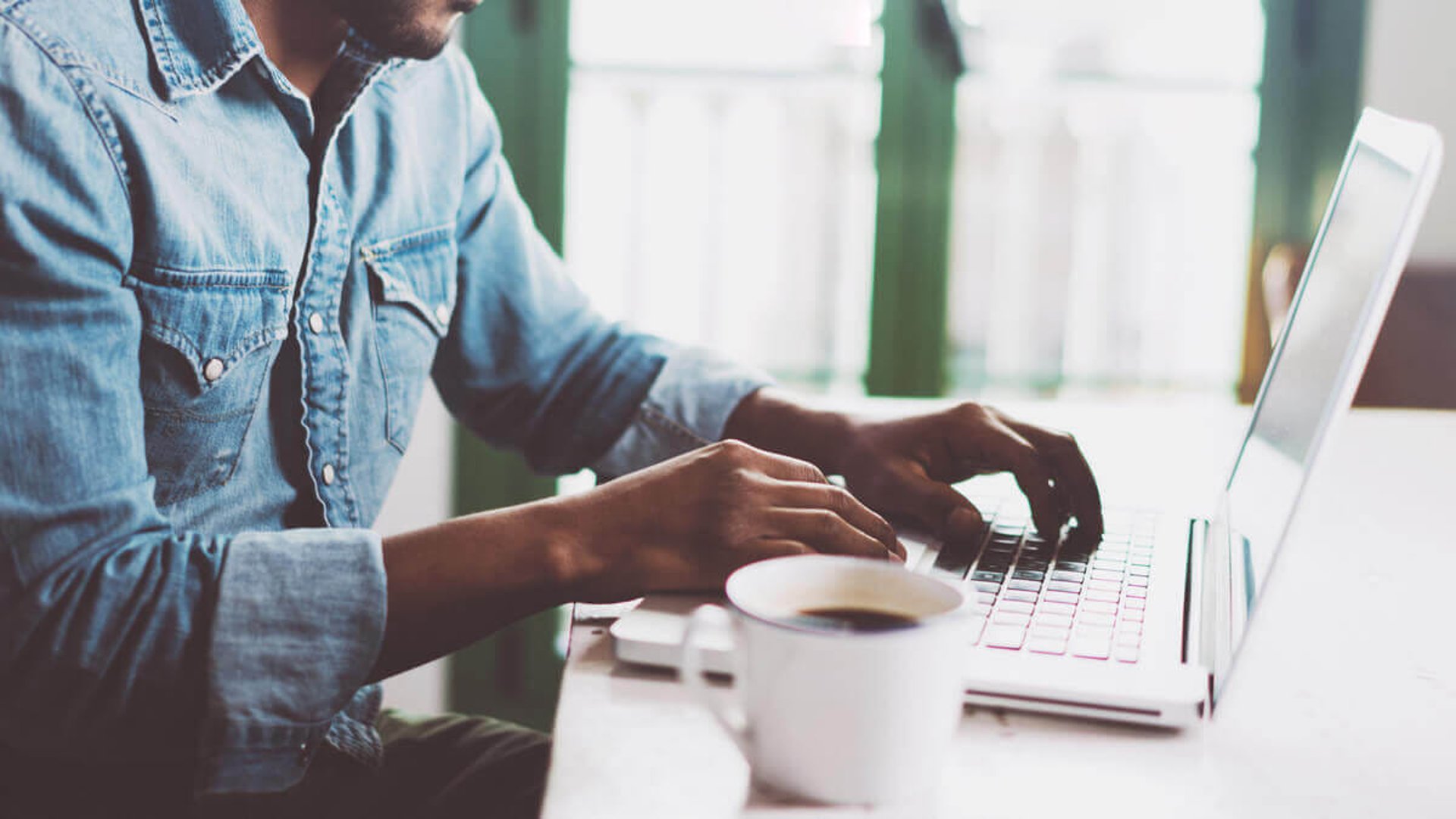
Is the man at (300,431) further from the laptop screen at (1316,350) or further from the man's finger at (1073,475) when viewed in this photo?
the laptop screen at (1316,350)

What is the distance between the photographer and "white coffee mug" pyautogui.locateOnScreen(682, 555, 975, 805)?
487 millimetres

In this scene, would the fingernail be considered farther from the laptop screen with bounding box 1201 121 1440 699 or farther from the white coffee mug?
the white coffee mug

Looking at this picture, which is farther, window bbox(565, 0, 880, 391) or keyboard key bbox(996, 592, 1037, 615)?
window bbox(565, 0, 880, 391)

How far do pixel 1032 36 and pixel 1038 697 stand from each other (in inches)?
68.2

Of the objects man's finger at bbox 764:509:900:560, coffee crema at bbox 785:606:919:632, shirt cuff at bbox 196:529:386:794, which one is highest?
coffee crema at bbox 785:606:919:632

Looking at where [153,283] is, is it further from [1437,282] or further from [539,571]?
[1437,282]

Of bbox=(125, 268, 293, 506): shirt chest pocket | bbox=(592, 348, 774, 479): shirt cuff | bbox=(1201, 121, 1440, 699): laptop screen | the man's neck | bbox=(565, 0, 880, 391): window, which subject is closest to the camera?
bbox=(1201, 121, 1440, 699): laptop screen

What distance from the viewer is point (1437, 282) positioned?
75.1 inches

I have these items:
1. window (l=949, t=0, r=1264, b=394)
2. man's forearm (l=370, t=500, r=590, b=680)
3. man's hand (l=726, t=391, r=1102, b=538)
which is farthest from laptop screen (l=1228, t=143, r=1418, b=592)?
window (l=949, t=0, r=1264, b=394)

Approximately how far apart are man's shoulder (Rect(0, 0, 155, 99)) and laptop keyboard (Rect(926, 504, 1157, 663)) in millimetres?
553

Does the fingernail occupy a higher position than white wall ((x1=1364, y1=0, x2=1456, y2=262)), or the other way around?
white wall ((x1=1364, y1=0, x2=1456, y2=262))

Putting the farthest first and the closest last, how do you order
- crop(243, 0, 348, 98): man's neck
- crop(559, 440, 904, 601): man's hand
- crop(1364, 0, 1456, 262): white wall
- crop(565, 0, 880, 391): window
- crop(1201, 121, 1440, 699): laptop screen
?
crop(565, 0, 880, 391): window, crop(1364, 0, 1456, 262): white wall, crop(243, 0, 348, 98): man's neck, crop(559, 440, 904, 601): man's hand, crop(1201, 121, 1440, 699): laptop screen

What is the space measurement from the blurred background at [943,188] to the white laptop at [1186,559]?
1058 mm

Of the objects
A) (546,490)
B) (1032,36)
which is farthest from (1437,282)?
(546,490)
